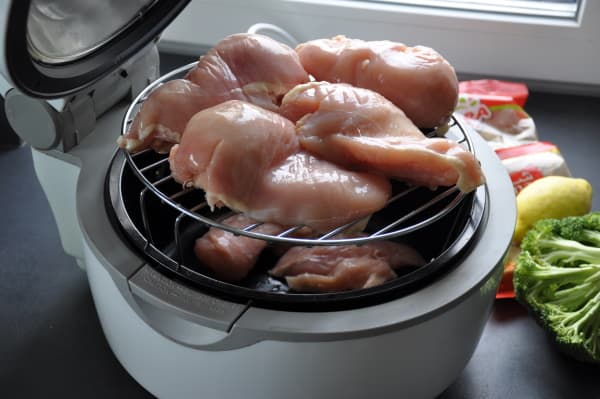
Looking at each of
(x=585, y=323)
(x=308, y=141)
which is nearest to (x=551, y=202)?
(x=585, y=323)

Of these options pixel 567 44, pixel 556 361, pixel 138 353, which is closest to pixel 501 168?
pixel 556 361

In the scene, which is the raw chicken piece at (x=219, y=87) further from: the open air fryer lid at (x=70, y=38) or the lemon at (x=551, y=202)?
the lemon at (x=551, y=202)

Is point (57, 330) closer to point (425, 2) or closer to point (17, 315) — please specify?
point (17, 315)

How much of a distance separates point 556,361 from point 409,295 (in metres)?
0.36

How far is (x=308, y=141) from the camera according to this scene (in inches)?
33.5

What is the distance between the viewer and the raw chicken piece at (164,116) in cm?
88

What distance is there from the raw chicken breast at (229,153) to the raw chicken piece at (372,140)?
7cm

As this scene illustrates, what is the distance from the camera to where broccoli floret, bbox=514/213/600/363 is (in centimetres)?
95

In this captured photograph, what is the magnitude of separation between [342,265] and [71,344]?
0.42 m

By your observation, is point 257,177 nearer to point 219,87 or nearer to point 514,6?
point 219,87

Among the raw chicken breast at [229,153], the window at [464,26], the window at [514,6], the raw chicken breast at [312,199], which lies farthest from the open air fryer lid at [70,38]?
the window at [514,6]

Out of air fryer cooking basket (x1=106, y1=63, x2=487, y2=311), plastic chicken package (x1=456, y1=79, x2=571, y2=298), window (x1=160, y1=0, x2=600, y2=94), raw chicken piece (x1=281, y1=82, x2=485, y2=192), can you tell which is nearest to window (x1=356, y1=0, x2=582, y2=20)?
window (x1=160, y1=0, x2=600, y2=94)

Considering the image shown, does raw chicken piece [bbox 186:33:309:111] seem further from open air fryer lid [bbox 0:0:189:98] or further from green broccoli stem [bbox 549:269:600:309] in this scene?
green broccoli stem [bbox 549:269:600:309]

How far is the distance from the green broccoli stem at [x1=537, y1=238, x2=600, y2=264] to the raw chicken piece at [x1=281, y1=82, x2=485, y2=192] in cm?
28
